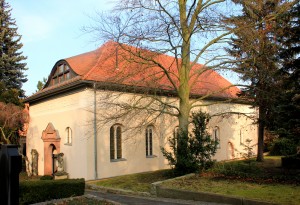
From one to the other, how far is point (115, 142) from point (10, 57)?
22.7 metres

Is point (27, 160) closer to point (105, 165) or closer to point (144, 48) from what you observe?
point (105, 165)

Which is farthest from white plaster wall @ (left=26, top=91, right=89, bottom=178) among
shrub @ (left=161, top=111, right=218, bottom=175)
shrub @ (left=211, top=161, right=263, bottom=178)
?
shrub @ (left=211, top=161, right=263, bottom=178)

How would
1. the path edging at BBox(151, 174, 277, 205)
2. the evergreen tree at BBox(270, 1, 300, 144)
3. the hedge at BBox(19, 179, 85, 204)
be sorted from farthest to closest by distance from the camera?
the evergreen tree at BBox(270, 1, 300, 144), the hedge at BBox(19, 179, 85, 204), the path edging at BBox(151, 174, 277, 205)

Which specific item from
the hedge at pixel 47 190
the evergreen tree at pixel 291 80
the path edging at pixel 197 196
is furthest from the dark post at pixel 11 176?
the evergreen tree at pixel 291 80

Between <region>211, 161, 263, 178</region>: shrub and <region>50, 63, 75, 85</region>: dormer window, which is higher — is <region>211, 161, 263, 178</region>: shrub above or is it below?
below

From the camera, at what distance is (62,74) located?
2358 centimetres

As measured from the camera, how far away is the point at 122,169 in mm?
20875

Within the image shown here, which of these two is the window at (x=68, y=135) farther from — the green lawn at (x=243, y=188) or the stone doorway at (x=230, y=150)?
the stone doorway at (x=230, y=150)

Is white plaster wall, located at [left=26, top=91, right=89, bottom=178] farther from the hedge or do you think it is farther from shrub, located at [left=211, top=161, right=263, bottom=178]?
shrub, located at [left=211, top=161, right=263, bottom=178]

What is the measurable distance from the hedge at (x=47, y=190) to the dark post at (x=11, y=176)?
6.32 meters

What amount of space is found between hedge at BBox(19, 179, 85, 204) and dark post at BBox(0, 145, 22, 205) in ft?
20.7

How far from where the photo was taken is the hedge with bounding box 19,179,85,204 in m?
10.3

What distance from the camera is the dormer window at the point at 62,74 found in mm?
22709

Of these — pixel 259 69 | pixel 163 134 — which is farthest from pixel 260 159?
pixel 259 69
